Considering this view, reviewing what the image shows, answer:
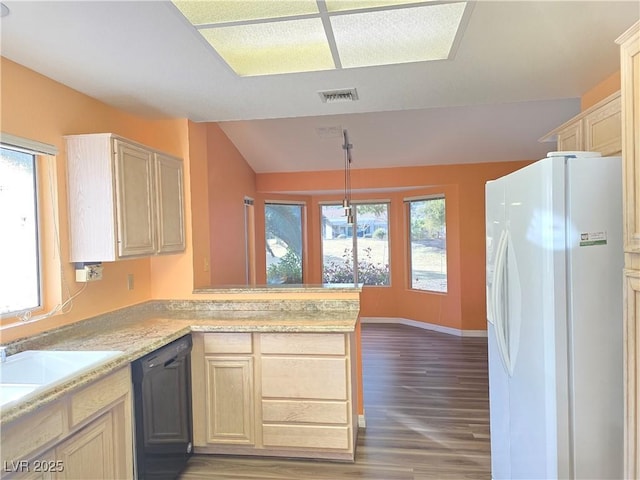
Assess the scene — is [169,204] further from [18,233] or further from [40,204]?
[18,233]

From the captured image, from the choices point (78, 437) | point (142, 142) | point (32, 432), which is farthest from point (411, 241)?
point (32, 432)

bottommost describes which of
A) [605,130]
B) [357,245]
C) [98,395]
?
[98,395]

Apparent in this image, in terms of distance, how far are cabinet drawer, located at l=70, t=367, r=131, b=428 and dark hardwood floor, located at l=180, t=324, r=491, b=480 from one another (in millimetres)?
933

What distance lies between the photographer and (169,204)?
3.03m

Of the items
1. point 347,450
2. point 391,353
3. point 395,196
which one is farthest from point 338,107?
point 395,196

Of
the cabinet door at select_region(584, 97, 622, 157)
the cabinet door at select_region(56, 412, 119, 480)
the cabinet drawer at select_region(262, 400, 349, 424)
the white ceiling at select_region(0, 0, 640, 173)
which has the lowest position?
the cabinet drawer at select_region(262, 400, 349, 424)

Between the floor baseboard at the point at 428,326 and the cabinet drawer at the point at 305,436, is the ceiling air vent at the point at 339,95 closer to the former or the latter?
the cabinet drawer at the point at 305,436

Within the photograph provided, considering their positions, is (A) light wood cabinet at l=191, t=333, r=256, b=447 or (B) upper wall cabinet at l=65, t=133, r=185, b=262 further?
(A) light wood cabinet at l=191, t=333, r=256, b=447

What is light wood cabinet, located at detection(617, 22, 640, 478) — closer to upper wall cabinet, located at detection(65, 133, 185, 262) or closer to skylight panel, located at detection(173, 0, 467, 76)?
skylight panel, located at detection(173, 0, 467, 76)

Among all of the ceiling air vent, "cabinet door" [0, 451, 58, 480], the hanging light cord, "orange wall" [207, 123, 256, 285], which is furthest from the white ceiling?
the hanging light cord

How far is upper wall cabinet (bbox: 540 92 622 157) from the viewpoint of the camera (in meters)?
2.14

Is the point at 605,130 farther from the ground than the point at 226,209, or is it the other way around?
the point at 605,130

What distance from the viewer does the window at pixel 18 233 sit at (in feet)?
6.93

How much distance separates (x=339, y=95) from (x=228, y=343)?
1883 millimetres
